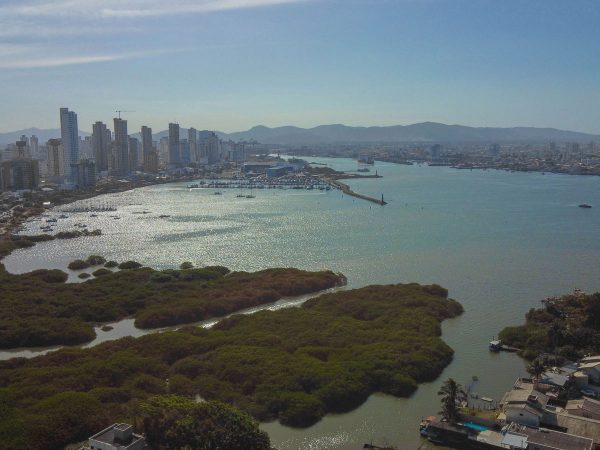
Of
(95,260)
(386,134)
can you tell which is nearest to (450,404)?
(95,260)

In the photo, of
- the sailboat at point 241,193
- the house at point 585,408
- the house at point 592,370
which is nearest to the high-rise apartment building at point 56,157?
the sailboat at point 241,193

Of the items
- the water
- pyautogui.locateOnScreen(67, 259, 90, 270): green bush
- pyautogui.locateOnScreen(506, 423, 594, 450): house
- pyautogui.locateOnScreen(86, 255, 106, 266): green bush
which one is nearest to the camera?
pyautogui.locateOnScreen(506, 423, 594, 450): house

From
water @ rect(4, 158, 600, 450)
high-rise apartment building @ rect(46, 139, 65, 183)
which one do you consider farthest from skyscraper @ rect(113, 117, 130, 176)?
water @ rect(4, 158, 600, 450)

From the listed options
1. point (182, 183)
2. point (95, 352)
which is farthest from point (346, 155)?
point (95, 352)

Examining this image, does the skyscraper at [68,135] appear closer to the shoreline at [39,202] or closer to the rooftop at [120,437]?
the shoreline at [39,202]

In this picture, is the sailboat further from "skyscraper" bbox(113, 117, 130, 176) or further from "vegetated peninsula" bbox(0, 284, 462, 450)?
"vegetated peninsula" bbox(0, 284, 462, 450)

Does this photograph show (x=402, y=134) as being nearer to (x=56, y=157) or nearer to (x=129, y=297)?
(x=56, y=157)
